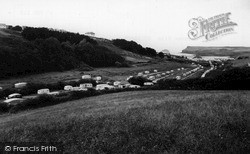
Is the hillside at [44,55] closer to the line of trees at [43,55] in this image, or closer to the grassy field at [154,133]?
the line of trees at [43,55]

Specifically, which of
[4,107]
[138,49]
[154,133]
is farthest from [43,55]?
[138,49]

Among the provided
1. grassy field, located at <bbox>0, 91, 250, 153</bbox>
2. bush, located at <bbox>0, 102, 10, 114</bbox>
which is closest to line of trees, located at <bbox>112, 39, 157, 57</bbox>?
bush, located at <bbox>0, 102, 10, 114</bbox>

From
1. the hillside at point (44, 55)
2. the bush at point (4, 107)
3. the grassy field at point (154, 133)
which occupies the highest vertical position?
the hillside at point (44, 55)

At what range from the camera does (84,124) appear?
9836 millimetres

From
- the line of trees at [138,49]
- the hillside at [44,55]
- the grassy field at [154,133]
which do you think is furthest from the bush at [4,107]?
the line of trees at [138,49]

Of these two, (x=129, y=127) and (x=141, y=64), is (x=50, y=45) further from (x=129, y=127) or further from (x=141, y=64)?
(x=129, y=127)

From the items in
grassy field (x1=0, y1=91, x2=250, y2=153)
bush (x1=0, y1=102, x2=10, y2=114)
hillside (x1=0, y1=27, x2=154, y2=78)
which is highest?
hillside (x1=0, y1=27, x2=154, y2=78)

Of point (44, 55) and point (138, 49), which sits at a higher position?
point (138, 49)

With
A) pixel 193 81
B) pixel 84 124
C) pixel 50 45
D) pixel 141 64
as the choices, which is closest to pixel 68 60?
pixel 50 45

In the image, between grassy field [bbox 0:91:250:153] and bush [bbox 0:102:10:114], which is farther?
bush [bbox 0:102:10:114]

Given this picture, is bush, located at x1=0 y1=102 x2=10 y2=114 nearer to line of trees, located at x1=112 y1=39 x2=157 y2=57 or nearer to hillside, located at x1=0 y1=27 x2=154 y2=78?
hillside, located at x1=0 y1=27 x2=154 y2=78

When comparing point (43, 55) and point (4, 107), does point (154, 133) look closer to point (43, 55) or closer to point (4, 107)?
point (4, 107)

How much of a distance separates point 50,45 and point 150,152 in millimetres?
112740

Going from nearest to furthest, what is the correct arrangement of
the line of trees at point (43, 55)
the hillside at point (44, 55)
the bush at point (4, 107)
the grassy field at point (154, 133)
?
the grassy field at point (154, 133)
the bush at point (4, 107)
the line of trees at point (43, 55)
the hillside at point (44, 55)
